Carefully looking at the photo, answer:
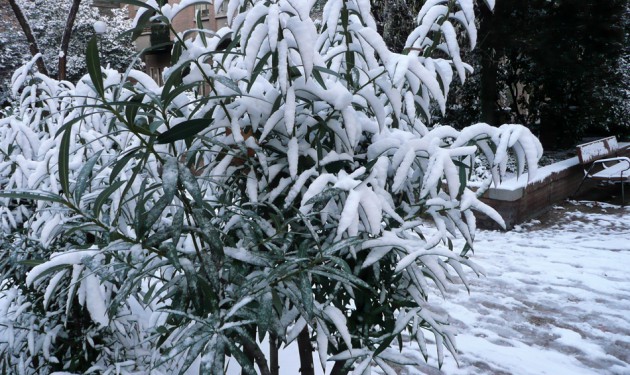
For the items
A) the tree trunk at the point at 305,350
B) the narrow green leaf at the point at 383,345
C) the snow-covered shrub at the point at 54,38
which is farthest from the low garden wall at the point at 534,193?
the snow-covered shrub at the point at 54,38

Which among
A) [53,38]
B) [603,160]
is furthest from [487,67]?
[53,38]

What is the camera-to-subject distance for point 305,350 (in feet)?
5.39

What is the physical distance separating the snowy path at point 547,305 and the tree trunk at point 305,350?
163 centimetres

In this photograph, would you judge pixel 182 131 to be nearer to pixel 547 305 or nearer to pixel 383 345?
pixel 383 345

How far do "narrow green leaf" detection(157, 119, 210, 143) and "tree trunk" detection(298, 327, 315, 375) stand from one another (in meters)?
0.86

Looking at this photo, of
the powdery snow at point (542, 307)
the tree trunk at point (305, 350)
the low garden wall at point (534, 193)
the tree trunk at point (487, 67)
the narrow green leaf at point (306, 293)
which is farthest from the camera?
the tree trunk at point (487, 67)

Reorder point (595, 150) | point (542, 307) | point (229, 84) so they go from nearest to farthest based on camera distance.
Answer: point (229, 84)
point (542, 307)
point (595, 150)

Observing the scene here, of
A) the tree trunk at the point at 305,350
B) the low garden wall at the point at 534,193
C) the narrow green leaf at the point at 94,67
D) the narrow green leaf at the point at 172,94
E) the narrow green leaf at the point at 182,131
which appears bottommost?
the low garden wall at the point at 534,193

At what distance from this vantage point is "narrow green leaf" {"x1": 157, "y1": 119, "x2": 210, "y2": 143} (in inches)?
38.6

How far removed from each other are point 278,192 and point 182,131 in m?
0.39

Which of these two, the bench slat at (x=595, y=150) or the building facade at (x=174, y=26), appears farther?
the building facade at (x=174, y=26)

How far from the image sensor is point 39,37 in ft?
60.0

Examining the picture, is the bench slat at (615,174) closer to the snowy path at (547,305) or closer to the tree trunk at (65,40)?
the snowy path at (547,305)

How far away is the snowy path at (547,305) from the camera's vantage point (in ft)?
10.7
